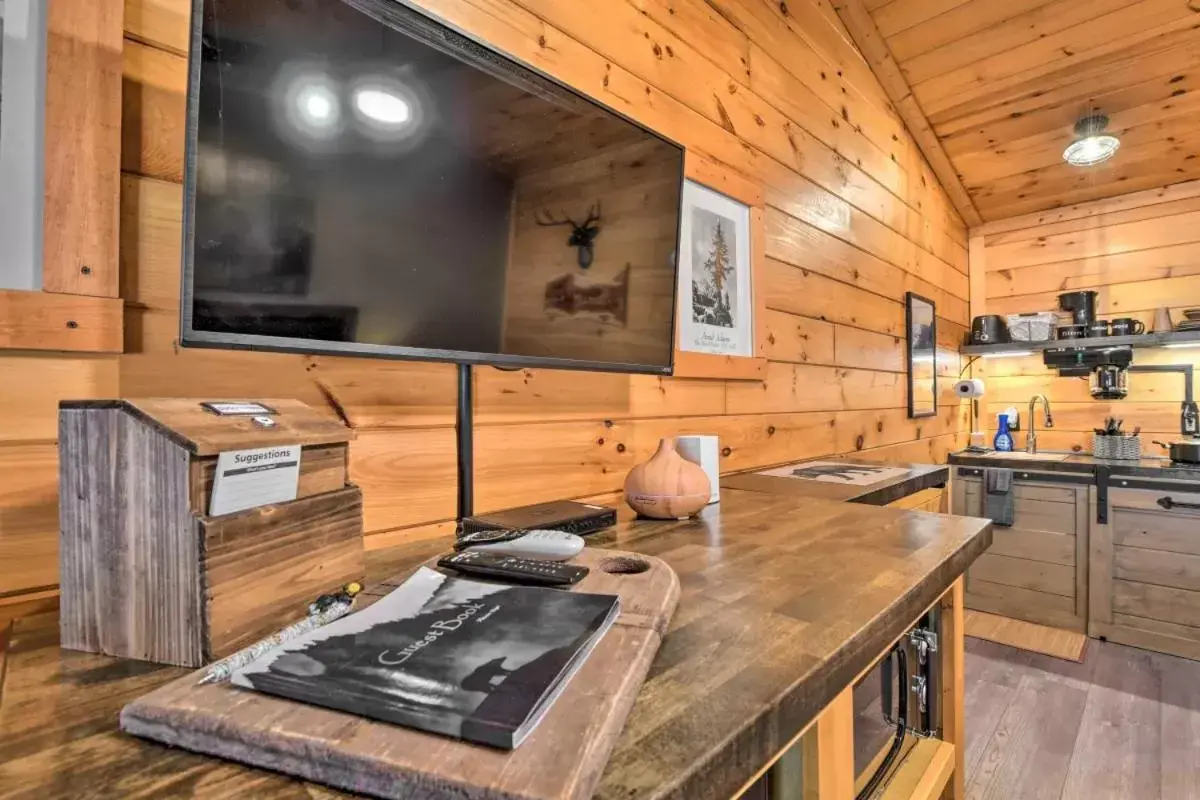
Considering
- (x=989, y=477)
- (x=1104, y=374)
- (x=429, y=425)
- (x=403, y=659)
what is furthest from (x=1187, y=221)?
(x=403, y=659)

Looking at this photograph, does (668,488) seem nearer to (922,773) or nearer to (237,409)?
(922,773)

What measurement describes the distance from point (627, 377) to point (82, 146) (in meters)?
1.08

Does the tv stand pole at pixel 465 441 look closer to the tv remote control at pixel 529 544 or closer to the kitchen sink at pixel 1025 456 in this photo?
the tv remote control at pixel 529 544

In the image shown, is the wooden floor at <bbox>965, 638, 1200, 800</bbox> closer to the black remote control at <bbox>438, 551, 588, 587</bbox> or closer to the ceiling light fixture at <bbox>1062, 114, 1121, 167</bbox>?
the black remote control at <bbox>438, 551, 588, 587</bbox>

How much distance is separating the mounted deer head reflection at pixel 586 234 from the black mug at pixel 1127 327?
3282 mm

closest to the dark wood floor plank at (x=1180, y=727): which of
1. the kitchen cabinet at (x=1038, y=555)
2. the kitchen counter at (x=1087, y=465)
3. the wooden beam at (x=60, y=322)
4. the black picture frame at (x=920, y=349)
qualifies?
the kitchen cabinet at (x=1038, y=555)

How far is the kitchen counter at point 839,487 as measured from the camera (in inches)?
60.7

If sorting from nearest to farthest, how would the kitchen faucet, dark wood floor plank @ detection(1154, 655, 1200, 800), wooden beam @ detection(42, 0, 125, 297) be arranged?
wooden beam @ detection(42, 0, 125, 297)
dark wood floor plank @ detection(1154, 655, 1200, 800)
the kitchen faucet

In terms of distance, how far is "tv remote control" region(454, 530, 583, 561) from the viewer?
32.0 inches

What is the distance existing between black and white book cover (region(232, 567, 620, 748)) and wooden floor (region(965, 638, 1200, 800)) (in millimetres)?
1795

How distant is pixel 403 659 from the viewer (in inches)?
18.5

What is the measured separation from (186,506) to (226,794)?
0.26 m

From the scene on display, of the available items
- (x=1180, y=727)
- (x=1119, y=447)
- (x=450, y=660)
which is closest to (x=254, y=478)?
(x=450, y=660)

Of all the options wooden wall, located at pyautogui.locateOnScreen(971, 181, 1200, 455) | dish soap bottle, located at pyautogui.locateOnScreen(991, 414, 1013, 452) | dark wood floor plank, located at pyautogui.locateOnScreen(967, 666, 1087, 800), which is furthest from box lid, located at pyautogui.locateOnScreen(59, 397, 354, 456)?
wooden wall, located at pyautogui.locateOnScreen(971, 181, 1200, 455)
